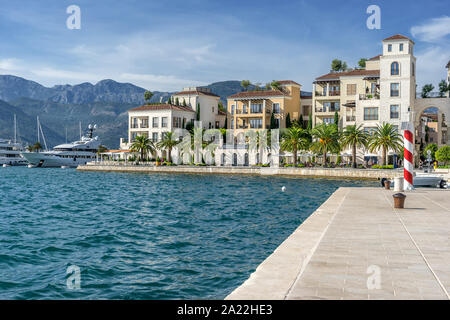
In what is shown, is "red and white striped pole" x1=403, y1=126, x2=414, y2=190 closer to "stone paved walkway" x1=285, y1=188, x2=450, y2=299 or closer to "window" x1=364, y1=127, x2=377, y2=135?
"stone paved walkway" x1=285, y1=188, x2=450, y2=299

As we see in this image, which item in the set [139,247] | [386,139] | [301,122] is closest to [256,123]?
[301,122]

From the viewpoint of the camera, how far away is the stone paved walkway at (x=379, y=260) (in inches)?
260

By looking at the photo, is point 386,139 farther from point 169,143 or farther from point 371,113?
point 169,143

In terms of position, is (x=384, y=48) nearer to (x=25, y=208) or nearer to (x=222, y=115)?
(x=222, y=115)

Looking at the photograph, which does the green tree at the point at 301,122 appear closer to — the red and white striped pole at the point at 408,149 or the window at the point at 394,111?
the window at the point at 394,111

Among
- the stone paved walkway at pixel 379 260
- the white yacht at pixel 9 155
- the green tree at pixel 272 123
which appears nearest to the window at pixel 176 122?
the green tree at pixel 272 123

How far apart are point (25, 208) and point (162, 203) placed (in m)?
8.17

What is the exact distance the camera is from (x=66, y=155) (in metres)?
124

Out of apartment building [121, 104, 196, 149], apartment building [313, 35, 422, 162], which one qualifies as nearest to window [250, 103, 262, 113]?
apartment building [121, 104, 196, 149]

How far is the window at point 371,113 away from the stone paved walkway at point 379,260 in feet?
184

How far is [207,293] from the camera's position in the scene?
31.3 ft

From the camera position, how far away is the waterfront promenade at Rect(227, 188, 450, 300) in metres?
6.62

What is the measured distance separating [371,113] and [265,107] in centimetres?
2161

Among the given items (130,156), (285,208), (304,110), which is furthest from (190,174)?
(285,208)
